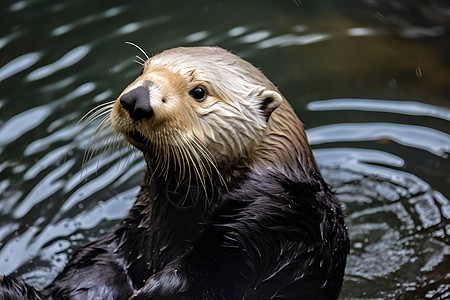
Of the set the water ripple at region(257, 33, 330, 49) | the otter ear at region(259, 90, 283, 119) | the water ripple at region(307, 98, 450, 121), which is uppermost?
the otter ear at region(259, 90, 283, 119)

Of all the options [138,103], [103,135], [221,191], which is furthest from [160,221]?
[138,103]

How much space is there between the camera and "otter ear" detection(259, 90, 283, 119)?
12.4 ft

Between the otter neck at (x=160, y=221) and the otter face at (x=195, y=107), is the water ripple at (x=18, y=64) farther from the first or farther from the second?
the otter face at (x=195, y=107)

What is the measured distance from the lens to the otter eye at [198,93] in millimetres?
3684

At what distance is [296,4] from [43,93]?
10.2 ft

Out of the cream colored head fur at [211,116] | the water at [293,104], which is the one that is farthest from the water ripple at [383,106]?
the cream colored head fur at [211,116]

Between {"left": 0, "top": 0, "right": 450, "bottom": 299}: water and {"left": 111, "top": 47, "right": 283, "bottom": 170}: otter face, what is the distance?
909 millimetres

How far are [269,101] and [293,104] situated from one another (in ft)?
8.88

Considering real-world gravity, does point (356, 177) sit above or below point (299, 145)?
below

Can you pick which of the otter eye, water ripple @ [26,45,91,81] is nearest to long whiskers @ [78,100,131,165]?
the otter eye

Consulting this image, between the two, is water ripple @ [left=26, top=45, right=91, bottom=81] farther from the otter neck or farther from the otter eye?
the otter eye

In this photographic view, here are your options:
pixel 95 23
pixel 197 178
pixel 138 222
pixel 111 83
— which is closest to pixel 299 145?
pixel 197 178

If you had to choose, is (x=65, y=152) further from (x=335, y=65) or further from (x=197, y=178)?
(x=335, y=65)

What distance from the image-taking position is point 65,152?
19.2ft
